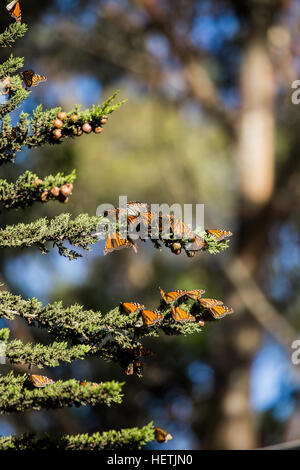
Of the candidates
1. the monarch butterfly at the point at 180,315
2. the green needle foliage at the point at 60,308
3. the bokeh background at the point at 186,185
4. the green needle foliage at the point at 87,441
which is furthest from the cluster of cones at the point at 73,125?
the bokeh background at the point at 186,185

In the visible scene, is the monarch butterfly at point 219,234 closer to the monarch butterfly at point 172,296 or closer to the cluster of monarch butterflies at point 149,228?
the cluster of monarch butterflies at point 149,228

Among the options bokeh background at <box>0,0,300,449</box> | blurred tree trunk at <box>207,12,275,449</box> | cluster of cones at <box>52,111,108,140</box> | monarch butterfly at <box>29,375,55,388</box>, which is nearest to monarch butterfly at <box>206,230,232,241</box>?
cluster of cones at <box>52,111,108,140</box>

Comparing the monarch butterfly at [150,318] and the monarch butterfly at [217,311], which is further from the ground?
the monarch butterfly at [217,311]

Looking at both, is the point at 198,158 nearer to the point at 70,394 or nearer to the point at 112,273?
the point at 112,273


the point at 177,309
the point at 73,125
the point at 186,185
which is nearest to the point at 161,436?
the point at 177,309

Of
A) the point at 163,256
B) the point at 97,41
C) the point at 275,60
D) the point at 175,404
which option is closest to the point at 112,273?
the point at 163,256

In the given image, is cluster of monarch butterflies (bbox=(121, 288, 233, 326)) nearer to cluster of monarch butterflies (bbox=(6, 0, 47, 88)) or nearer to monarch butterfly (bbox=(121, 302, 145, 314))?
monarch butterfly (bbox=(121, 302, 145, 314))

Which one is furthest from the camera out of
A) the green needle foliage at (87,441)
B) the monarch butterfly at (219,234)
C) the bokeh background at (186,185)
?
the bokeh background at (186,185)
